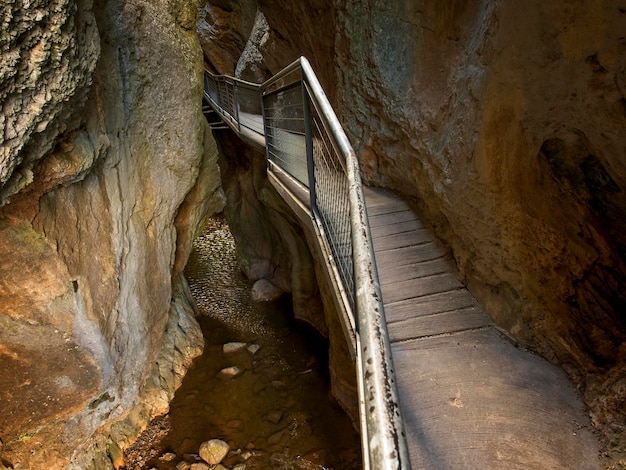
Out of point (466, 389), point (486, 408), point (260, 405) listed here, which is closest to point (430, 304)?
point (466, 389)

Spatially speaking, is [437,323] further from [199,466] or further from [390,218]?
[199,466]

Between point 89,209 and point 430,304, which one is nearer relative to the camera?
point 430,304

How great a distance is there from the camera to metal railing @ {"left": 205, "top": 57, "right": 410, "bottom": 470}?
99 cm

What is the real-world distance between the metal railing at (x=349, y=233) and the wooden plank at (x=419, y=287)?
0.59 meters

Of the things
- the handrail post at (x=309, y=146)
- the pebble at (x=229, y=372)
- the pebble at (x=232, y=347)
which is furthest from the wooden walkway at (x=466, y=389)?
the pebble at (x=232, y=347)

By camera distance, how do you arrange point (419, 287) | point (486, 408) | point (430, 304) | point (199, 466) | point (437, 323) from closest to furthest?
point (486, 408)
point (437, 323)
point (430, 304)
point (419, 287)
point (199, 466)

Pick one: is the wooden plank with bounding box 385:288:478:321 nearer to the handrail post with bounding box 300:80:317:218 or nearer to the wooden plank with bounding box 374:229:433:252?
the wooden plank with bounding box 374:229:433:252

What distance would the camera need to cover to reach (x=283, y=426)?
15.5 ft

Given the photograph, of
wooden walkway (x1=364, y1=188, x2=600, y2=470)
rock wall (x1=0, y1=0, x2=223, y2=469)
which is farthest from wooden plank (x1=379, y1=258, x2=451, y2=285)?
rock wall (x1=0, y1=0, x2=223, y2=469)

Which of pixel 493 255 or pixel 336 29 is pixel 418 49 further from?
pixel 493 255

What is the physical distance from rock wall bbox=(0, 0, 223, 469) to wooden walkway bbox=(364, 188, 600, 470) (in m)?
2.69

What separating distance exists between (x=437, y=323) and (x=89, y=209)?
332 cm

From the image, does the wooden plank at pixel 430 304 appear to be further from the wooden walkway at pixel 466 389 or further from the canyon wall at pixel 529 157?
the canyon wall at pixel 529 157

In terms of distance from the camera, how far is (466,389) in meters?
2.16
